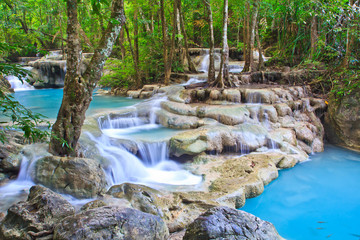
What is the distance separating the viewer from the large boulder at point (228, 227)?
2.56 m

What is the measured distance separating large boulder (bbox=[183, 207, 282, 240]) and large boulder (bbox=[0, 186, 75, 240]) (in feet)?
5.12

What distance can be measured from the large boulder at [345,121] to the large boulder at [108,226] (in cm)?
753

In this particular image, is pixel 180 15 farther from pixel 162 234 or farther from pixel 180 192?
pixel 162 234

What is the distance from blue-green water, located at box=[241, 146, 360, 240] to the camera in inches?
168

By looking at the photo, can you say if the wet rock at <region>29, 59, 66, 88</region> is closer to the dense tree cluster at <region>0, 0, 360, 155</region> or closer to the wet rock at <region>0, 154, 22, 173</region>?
the dense tree cluster at <region>0, 0, 360, 155</region>

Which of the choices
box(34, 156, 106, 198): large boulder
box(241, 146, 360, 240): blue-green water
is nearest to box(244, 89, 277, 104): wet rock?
box(241, 146, 360, 240): blue-green water

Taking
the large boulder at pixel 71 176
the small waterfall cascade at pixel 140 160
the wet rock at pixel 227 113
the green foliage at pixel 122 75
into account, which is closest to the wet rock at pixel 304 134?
the wet rock at pixel 227 113

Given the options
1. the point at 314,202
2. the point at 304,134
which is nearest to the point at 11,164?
the point at 314,202

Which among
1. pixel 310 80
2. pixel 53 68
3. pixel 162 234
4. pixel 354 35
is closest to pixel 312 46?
pixel 310 80

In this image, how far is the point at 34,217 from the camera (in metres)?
3.02

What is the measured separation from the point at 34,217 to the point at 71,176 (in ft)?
4.68

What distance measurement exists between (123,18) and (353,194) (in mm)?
5575

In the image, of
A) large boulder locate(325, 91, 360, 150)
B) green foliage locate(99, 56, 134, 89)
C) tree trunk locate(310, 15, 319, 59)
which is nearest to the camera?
large boulder locate(325, 91, 360, 150)

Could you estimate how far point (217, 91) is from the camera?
30.3 ft
